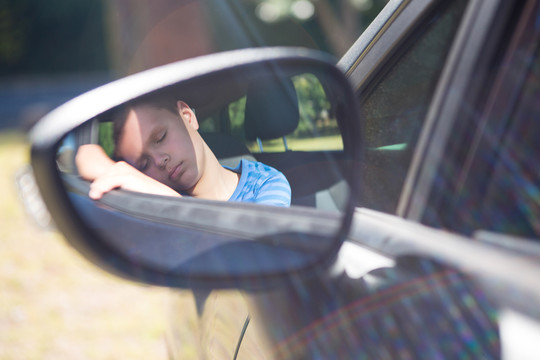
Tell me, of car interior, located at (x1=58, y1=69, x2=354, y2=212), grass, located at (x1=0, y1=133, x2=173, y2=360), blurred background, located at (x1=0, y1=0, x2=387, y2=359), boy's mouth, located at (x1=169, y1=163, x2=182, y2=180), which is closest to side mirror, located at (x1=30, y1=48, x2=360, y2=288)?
car interior, located at (x1=58, y1=69, x2=354, y2=212)

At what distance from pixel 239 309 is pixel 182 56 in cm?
690

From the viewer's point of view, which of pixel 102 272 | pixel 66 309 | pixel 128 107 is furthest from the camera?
pixel 66 309

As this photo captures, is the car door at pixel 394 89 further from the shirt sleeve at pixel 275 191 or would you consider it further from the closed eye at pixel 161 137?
the closed eye at pixel 161 137

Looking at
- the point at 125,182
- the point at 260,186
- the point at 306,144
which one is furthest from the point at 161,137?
the point at 306,144

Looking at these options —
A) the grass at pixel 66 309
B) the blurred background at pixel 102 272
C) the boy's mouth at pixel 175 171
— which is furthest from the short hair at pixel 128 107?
the grass at pixel 66 309

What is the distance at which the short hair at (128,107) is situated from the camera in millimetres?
1128

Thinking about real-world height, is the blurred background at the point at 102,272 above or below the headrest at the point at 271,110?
below

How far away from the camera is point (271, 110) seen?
1371 mm

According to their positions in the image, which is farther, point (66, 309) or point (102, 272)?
point (66, 309)

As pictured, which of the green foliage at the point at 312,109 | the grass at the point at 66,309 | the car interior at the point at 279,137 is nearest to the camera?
the car interior at the point at 279,137

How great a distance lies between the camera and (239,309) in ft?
5.14

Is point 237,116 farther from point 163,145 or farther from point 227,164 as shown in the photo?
point 163,145

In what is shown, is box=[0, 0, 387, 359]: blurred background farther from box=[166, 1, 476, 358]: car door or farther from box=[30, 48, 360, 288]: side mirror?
box=[166, 1, 476, 358]: car door

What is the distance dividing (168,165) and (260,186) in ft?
0.83
